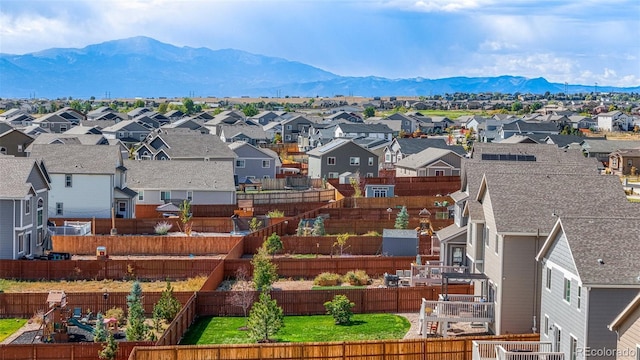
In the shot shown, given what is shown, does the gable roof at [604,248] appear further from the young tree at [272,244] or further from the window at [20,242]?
the window at [20,242]

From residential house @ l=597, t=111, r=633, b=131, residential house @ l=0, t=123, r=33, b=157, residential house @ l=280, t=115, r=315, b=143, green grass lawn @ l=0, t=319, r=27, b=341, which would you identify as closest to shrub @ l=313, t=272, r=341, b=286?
green grass lawn @ l=0, t=319, r=27, b=341

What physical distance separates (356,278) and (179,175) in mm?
27406

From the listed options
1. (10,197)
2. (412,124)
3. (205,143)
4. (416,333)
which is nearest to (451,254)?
(416,333)

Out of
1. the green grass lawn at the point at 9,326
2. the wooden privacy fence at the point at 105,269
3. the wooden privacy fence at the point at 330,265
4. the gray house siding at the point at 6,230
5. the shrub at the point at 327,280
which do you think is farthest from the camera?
the gray house siding at the point at 6,230

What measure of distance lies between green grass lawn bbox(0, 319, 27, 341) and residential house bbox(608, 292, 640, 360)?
76.7ft

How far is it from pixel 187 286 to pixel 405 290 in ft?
38.4

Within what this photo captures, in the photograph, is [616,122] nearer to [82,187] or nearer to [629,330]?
[82,187]

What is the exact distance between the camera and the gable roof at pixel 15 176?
46906 millimetres

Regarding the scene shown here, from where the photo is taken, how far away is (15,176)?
158 feet

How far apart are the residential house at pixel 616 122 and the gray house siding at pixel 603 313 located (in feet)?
511

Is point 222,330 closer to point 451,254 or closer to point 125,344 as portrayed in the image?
point 125,344

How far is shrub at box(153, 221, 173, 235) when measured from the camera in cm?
5853

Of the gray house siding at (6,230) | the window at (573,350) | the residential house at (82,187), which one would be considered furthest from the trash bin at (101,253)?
the window at (573,350)

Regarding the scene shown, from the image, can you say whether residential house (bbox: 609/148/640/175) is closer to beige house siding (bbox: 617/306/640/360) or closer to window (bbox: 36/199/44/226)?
window (bbox: 36/199/44/226)
